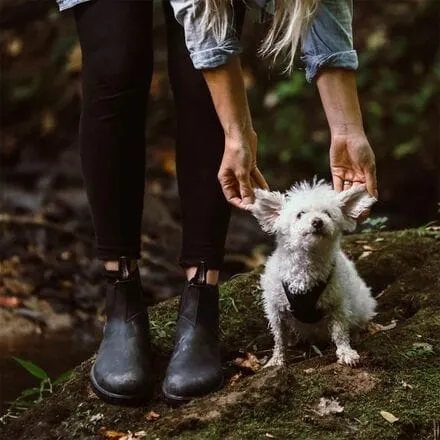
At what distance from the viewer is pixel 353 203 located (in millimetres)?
2297

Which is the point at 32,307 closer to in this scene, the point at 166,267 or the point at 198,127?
the point at 166,267

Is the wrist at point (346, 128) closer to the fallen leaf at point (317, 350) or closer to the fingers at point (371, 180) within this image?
the fingers at point (371, 180)

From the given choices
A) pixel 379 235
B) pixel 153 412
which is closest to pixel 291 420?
pixel 153 412

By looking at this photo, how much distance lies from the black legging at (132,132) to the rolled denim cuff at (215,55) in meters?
0.20

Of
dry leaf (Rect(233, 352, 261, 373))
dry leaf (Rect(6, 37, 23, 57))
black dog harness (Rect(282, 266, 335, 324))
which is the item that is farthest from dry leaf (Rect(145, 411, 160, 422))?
dry leaf (Rect(6, 37, 23, 57))

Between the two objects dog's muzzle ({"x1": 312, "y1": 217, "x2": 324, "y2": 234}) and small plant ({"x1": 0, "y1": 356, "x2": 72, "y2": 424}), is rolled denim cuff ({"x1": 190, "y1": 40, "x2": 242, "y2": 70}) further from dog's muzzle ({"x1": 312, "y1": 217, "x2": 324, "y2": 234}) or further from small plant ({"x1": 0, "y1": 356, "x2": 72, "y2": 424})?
small plant ({"x1": 0, "y1": 356, "x2": 72, "y2": 424})

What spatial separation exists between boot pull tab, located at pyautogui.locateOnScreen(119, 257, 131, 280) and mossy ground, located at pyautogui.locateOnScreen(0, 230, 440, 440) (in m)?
0.31

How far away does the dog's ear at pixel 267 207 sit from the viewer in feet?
7.47

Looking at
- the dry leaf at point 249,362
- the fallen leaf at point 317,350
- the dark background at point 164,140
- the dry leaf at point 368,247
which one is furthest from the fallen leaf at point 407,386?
the dark background at point 164,140

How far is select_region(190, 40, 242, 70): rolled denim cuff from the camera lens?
207cm

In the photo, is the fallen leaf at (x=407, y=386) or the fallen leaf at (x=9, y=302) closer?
the fallen leaf at (x=407, y=386)

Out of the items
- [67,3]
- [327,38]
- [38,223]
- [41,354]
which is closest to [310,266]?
[327,38]

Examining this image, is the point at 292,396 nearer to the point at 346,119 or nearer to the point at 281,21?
the point at 346,119

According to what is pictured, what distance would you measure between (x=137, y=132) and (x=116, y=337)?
1.96 ft
